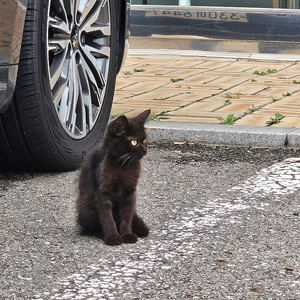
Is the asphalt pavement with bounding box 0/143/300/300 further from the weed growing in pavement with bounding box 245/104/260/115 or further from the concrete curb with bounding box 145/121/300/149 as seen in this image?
the weed growing in pavement with bounding box 245/104/260/115

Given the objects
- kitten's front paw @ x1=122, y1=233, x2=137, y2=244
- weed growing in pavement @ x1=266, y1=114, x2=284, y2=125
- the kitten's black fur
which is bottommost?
weed growing in pavement @ x1=266, y1=114, x2=284, y2=125

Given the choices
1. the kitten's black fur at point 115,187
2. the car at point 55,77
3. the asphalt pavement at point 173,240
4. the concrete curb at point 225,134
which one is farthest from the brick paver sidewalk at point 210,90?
the kitten's black fur at point 115,187

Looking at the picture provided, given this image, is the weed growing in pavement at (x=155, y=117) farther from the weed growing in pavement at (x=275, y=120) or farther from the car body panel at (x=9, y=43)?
the car body panel at (x=9, y=43)

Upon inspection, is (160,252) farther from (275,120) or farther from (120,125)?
(275,120)

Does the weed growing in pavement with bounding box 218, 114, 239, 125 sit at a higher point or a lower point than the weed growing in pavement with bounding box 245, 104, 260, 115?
higher

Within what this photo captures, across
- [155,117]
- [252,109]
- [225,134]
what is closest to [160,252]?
[225,134]

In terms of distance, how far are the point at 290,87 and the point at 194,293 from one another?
529 cm

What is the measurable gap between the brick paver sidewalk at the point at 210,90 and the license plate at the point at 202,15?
848mm

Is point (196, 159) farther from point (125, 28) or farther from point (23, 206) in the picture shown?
point (23, 206)

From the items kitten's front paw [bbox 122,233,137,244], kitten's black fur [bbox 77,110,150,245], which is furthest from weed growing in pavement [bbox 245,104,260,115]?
kitten's front paw [bbox 122,233,137,244]

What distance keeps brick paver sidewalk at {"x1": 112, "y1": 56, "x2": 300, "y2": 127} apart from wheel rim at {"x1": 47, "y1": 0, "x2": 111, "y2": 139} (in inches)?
45.4

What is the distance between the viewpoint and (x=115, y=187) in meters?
3.41

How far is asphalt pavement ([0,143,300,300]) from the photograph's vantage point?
281 cm

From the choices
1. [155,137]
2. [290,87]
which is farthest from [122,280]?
[290,87]
